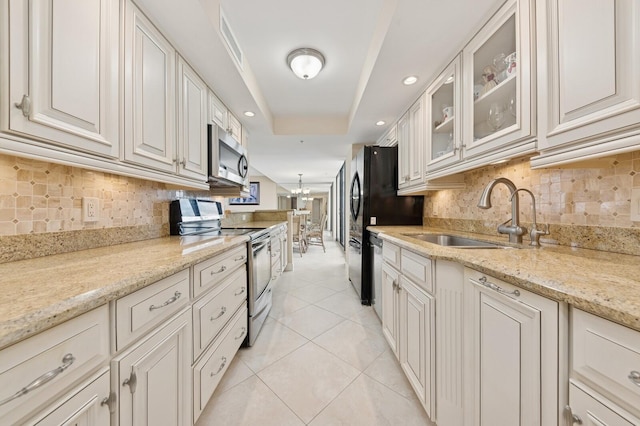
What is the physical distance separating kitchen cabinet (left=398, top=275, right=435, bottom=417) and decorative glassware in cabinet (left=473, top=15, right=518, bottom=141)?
98 cm

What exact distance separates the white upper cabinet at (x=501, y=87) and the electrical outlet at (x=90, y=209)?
7.05ft

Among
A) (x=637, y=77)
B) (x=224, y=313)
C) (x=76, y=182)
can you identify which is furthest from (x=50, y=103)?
(x=637, y=77)

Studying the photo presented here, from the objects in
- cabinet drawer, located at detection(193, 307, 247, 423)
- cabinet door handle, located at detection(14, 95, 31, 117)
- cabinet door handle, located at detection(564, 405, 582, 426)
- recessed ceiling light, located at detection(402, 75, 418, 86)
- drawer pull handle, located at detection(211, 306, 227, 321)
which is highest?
recessed ceiling light, located at detection(402, 75, 418, 86)

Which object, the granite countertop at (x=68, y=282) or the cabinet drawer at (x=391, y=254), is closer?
the granite countertop at (x=68, y=282)

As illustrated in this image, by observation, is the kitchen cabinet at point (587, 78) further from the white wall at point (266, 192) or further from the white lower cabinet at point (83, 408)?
the white wall at point (266, 192)

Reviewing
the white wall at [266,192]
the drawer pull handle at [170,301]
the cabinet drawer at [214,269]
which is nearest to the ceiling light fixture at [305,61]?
the cabinet drawer at [214,269]

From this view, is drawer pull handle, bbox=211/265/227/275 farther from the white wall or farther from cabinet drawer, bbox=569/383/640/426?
the white wall

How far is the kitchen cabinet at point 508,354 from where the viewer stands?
2.09 ft

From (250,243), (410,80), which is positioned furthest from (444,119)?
(250,243)

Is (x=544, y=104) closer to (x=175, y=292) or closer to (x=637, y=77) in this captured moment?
(x=637, y=77)

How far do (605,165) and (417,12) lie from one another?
113 cm

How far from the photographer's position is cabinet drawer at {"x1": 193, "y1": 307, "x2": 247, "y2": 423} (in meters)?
1.07

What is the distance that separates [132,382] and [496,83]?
6.83 feet

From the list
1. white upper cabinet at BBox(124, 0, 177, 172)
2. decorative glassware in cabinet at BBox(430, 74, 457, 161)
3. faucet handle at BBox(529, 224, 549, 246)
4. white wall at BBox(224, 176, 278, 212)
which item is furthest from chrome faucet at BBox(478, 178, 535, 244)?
white wall at BBox(224, 176, 278, 212)
